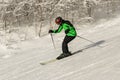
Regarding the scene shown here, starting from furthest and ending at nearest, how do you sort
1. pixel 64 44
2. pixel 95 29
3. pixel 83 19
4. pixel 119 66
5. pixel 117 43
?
pixel 83 19 < pixel 95 29 < pixel 117 43 < pixel 64 44 < pixel 119 66

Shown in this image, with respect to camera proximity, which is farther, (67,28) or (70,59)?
(67,28)

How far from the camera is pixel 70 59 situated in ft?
36.3

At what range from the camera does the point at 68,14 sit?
62.2 ft

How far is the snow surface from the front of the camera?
356 inches

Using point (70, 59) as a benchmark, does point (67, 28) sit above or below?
above

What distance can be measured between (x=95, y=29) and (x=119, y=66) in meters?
7.64

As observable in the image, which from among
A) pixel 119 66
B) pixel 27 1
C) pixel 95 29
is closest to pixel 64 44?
pixel 119 66

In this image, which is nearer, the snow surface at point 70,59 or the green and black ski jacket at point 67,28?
the snow surface at point 70,59

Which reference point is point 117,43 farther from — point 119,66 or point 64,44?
point 119,66

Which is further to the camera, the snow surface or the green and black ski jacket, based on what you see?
the green and black ski jacket

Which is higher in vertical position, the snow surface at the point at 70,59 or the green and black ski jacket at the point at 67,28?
the green and black ski jacket at the point at 67,28

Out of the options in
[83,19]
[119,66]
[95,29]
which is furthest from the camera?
[83,19]

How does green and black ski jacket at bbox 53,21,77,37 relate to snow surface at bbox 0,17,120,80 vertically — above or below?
above

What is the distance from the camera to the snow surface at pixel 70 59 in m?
9.03
